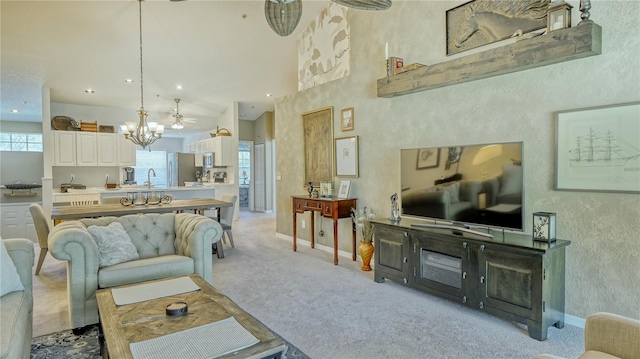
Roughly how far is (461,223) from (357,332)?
136cm

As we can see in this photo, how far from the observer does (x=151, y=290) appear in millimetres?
2162

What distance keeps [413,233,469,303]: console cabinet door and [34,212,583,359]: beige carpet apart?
0.15 m

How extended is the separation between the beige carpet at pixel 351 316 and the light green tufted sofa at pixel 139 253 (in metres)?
0.41

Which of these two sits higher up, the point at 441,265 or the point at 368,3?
the point at 368,3

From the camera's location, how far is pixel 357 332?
2553mm

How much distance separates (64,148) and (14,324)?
646 centimetres

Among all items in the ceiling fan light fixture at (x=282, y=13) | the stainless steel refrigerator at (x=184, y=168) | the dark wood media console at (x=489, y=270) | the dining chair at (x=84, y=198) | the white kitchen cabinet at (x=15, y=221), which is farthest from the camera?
the stainless steel refrigerator at (x=184, y=168)

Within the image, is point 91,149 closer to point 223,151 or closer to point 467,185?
point 223,151

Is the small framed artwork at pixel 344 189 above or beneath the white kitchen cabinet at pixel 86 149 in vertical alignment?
beneath

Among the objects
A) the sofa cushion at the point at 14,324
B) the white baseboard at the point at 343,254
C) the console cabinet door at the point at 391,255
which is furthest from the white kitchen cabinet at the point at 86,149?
the console cabinet door at the point at 391,255

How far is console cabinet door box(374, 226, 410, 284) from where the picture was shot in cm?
337

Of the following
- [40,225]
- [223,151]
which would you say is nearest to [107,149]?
[223,151]

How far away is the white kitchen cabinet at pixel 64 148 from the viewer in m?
6.72

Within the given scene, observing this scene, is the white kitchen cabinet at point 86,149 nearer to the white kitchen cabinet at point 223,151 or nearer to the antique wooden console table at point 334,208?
the white kitchen cabinet at point 223,151
